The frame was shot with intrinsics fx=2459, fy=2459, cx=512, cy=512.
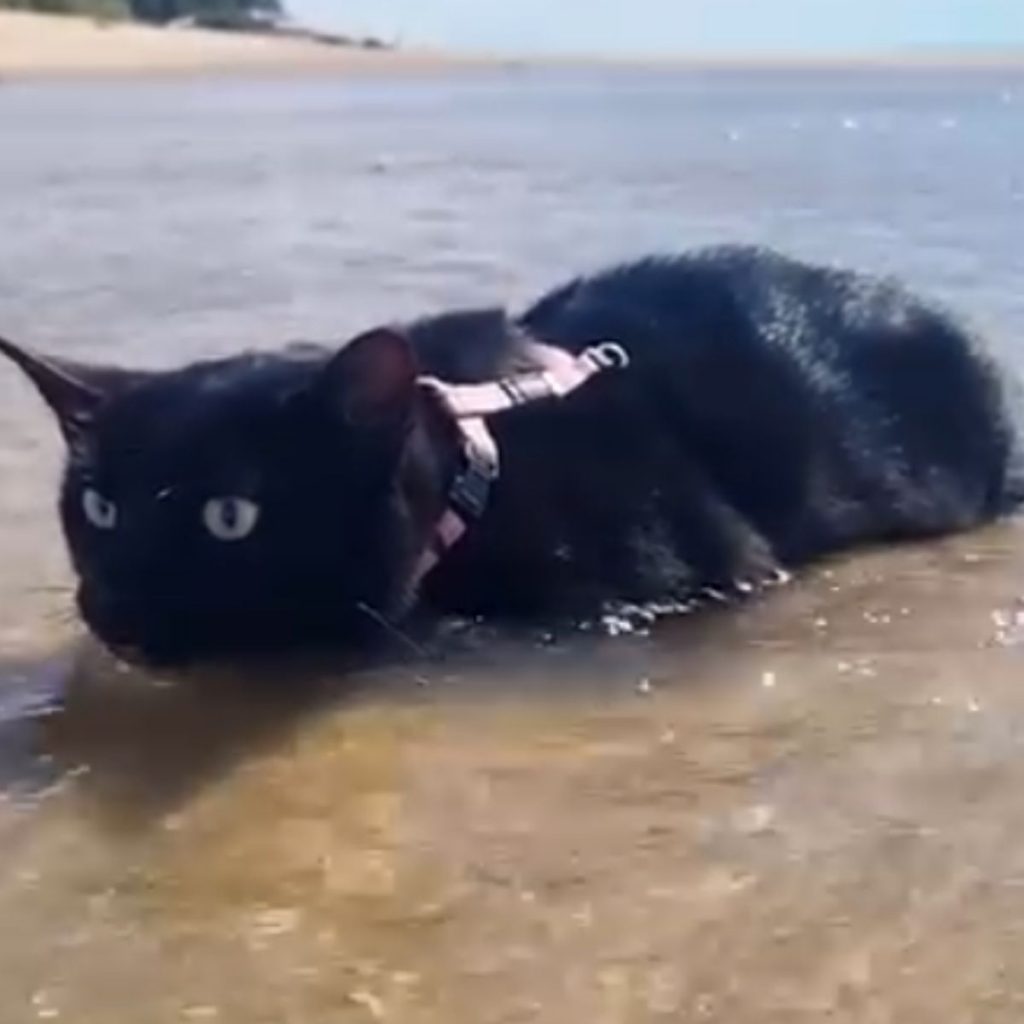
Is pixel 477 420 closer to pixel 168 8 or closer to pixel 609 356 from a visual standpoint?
pixel 609 356

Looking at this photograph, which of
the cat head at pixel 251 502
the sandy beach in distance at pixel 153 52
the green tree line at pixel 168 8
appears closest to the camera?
the cat head at pixel 251 502

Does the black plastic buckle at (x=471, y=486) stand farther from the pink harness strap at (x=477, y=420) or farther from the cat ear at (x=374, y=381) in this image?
the cat ear at (x=374, y=381)

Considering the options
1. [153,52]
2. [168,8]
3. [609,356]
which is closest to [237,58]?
[153,52]

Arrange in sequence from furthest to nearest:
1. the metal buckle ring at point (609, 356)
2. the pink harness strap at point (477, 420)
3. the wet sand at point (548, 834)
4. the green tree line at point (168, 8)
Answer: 1. the green tree line at point (168, 8)
2. the metal buckle ring at point (609, 356)
3. the pink harness strap at point (477, 420)
4. the wet sand at point (548, 834)

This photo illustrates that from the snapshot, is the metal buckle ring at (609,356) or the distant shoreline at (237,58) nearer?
the metal buckle ring at (609,356)

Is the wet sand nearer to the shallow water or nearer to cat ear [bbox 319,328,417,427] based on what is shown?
the shallow water

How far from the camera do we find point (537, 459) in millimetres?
2439

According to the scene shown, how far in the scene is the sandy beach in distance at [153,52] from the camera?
2030 cm

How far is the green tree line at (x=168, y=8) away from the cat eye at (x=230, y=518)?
1026 inches

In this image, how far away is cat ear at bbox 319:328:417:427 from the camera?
2.16 meters

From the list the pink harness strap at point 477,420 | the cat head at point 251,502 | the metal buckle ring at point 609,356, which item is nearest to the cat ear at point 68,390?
the cat head at point 251,502

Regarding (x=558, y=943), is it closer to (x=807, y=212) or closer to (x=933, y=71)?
(x=807, y=212)

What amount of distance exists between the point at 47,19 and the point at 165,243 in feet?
65.0

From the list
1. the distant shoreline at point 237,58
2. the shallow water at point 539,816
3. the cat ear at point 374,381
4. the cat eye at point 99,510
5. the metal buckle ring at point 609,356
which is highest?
the cat ear at point 374,381
